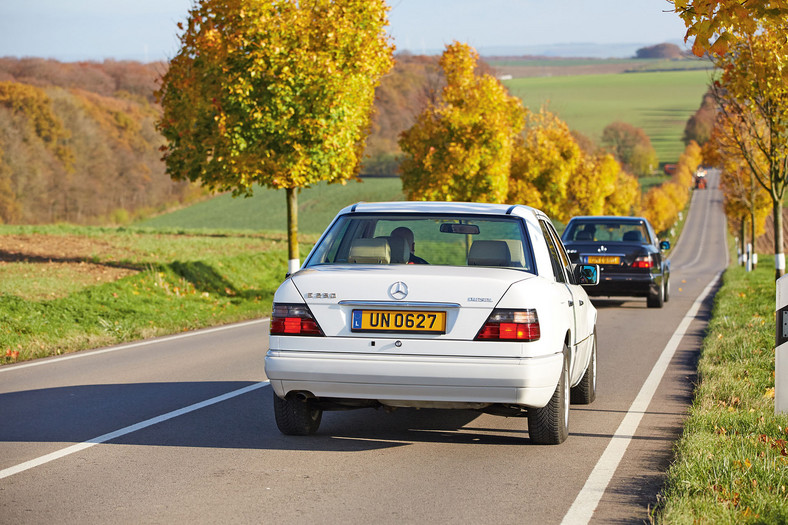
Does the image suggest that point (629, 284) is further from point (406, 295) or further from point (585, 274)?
point (406, 295)

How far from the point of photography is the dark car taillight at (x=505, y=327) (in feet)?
20.3

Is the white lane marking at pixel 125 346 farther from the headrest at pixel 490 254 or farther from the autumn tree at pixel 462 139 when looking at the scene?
the autumn tree at pixel 462 139

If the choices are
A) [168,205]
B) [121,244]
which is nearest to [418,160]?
[121,244]

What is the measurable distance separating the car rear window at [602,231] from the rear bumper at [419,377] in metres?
13.4

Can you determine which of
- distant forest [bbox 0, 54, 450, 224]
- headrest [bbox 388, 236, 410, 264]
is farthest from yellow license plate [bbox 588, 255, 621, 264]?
distant forest [bbox 0, 54, 450, 224]

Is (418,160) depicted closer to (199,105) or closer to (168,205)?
(199,105)

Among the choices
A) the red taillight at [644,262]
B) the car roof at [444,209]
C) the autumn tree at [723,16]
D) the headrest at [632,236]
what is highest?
the autumn tree at [723,16]

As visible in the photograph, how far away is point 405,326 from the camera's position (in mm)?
6254

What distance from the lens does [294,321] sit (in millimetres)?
6434

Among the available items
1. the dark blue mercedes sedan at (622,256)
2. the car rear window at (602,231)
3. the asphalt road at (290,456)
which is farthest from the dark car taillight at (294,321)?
the car rear window at (602,231)

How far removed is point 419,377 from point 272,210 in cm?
7877

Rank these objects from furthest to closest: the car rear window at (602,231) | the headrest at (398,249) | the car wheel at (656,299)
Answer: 1. the car rear window at (602,231)
2. the car wheel at (656,299)
3. the headrest at (398,249)

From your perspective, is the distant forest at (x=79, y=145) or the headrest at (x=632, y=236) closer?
the headrest at (x=632, y=236)

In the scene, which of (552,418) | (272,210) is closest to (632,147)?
(272,210)
